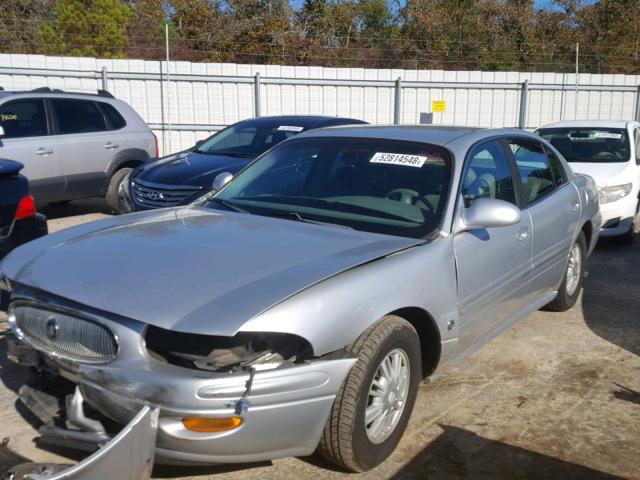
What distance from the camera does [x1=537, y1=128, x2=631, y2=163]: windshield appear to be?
848 cm

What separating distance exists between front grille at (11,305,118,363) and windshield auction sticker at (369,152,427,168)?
2.01m

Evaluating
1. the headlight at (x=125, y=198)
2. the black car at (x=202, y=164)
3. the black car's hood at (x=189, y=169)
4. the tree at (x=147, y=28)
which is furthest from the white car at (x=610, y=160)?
the tree at (x=147, y=28)

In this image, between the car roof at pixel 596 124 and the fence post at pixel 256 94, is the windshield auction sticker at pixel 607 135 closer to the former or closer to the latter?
the car roof at pixel 596 124

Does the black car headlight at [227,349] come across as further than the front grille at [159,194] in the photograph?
No

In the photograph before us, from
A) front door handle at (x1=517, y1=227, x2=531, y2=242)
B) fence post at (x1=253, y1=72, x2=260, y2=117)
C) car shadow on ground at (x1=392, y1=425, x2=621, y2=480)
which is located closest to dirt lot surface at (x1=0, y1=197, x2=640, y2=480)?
car shadow on ground at (x1=392, y1=425, x2=621, y2=480)

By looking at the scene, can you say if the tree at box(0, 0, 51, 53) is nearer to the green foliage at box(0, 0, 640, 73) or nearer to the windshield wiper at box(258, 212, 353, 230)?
Answer: the green foliage at box(0, 0, 640, 73)

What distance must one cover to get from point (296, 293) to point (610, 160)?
22.4 feet

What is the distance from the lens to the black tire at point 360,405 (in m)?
2.88

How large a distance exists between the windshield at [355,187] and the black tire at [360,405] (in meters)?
0.68

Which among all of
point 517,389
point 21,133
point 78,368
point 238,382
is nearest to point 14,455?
point 78,368

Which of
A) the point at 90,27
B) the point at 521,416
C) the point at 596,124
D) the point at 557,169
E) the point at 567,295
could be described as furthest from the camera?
the point at 90,27

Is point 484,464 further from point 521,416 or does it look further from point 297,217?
point 297,217

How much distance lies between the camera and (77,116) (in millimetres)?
9039

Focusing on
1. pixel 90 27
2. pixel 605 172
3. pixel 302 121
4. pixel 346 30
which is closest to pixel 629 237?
pixel 605 172
